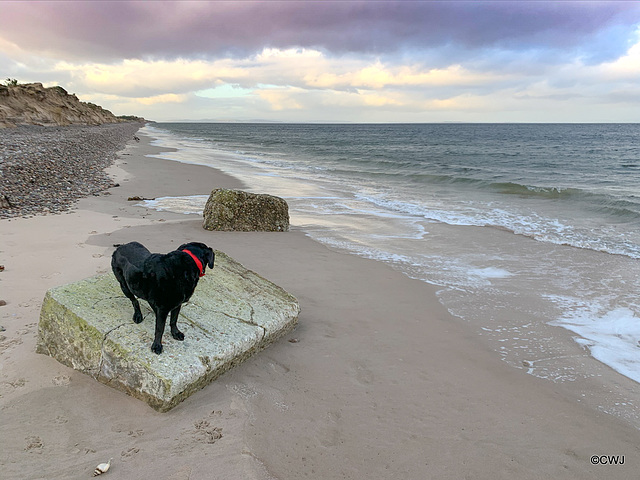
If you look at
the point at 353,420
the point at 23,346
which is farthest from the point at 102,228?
the point at 353,420

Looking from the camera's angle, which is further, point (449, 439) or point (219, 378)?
point (219, 378)

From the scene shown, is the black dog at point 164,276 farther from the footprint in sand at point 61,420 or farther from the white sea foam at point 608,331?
the white sea foam at point 608,331

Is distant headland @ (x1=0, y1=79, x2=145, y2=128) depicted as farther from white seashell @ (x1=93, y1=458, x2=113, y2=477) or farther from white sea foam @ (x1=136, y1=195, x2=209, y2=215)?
white seashell @ (x1=93, y1=458, x2=113, y2=477)

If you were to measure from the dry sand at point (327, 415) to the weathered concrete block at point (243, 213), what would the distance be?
4150 millimetres

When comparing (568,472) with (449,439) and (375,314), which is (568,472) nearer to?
(449,439)

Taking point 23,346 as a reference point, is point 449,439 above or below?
below

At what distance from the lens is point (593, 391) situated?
4.00 metres

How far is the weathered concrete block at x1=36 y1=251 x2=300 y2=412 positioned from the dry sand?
0.44ft

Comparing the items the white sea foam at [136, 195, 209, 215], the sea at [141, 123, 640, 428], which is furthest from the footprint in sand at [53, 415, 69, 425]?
the white sea foam at [136, 195, 209, 215]

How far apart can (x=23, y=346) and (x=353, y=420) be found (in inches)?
132

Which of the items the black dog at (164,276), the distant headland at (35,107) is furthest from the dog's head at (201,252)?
the distant headland at (35,107)

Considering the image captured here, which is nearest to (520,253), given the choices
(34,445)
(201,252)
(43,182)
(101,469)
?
(201,252)

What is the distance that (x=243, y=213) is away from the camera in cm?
955

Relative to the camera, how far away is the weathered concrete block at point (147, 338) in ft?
10.7
